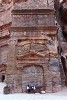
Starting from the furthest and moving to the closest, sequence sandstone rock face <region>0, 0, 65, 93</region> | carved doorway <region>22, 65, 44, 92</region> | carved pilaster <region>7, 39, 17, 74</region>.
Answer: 1. carved pilaster <region>7, 39, 17, 74</region>
2. sandstone rock face <region>0, 0, 65, 93</region>
3. carved doorway <region>22, 65, 44, 92</region>

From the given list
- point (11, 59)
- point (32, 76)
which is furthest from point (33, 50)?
point (32, 76)

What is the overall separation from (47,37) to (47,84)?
200 inches

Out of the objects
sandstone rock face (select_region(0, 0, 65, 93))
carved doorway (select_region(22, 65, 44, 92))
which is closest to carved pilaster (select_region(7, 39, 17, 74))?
sandstone rock face (select_region(0, 0, 65, 93))

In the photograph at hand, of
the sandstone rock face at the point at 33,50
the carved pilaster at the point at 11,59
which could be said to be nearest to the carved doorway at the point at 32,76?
the sandstone rock face at the point at 33,50

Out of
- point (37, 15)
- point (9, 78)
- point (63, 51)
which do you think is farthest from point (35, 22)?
point (9, 78)

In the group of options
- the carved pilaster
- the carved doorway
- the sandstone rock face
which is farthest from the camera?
the carved pilaster

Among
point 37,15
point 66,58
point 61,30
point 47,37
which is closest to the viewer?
point 47,37

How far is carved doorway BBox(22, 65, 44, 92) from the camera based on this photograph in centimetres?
1935

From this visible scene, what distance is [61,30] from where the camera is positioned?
29062mm

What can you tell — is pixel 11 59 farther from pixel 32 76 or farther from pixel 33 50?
pixel 32 76

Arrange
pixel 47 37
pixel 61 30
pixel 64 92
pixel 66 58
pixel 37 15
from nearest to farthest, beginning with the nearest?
pixel 64 92 → pixel 47 37 → pixel 37 15 → pixel 66 58 → pixel 61 30

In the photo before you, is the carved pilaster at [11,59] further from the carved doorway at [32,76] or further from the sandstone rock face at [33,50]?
the carved doorway at [32,76]

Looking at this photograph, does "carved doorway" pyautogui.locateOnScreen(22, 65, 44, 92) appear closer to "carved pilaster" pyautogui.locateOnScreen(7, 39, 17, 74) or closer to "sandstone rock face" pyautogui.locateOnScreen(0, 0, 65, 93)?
"sandstone rock face" pyautogui.locateOnScreen(0, 0, 65, 93)

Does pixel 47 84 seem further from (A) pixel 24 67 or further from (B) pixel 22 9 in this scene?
(B) pixel 22 9
